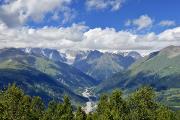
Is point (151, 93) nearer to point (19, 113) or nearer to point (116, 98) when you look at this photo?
point (116, 98)

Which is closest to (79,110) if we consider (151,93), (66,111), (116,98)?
(66,111)

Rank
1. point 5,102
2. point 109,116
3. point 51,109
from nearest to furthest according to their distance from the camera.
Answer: point 109,116
point 5,102
point 51,109

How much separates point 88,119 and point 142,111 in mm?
17328


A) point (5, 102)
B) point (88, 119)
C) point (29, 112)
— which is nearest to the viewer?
point (5, 102)

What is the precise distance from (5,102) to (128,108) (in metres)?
39.9

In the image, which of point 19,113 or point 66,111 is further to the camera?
point 66,111

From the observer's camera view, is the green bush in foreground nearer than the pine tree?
Yes

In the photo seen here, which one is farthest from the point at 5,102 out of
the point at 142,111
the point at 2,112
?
the point at 142,111

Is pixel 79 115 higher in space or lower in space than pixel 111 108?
lower

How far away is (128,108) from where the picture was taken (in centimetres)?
12762

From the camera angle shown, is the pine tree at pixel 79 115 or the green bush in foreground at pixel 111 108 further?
the pine tree at pixel 79 115

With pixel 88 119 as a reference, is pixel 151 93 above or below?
above

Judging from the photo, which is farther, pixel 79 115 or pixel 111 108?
pixel 79 115

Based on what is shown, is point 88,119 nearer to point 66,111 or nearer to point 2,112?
point 66,111
